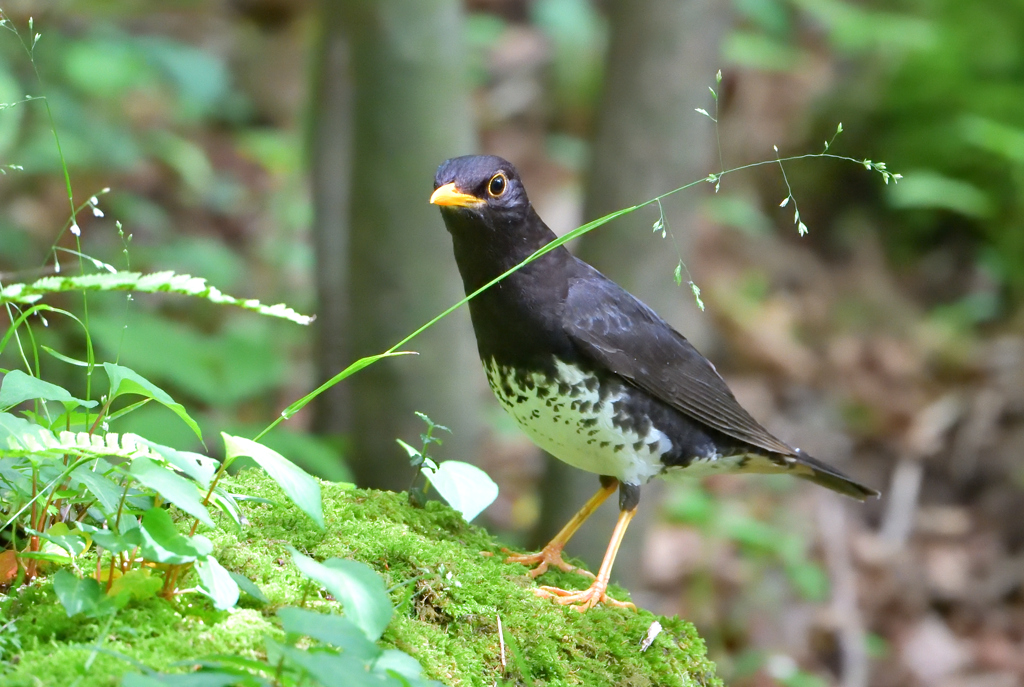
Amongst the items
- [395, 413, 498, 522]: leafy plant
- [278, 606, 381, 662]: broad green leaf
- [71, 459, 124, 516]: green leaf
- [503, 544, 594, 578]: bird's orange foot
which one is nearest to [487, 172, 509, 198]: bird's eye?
[395, 413, 498, 522]: leafy plant

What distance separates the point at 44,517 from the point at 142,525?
53 cm

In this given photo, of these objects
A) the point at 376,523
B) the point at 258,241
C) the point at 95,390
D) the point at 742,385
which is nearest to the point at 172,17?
the point at 258,241

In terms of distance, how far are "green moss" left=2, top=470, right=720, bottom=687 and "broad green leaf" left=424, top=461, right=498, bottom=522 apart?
0.19 meters

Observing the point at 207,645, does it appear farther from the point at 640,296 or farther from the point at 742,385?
the point at 742,385

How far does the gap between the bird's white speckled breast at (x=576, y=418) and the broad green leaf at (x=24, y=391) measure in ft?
5.69

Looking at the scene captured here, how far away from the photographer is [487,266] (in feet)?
12.1

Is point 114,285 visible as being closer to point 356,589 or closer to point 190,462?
point 190,462

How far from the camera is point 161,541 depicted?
6.59 ft

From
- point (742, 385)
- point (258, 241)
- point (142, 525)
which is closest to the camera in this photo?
point (142, 525)

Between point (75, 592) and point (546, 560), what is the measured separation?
1.87 meters

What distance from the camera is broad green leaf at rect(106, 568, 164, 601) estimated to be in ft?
6.97

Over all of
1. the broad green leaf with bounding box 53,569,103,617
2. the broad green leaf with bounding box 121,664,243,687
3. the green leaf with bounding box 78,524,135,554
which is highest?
the green leaf with bounding box 78,524,135,554

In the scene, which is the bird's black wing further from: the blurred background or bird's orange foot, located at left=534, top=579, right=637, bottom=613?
the blurred background

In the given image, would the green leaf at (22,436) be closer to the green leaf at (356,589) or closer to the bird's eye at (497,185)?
the green leaf at (356,589)
